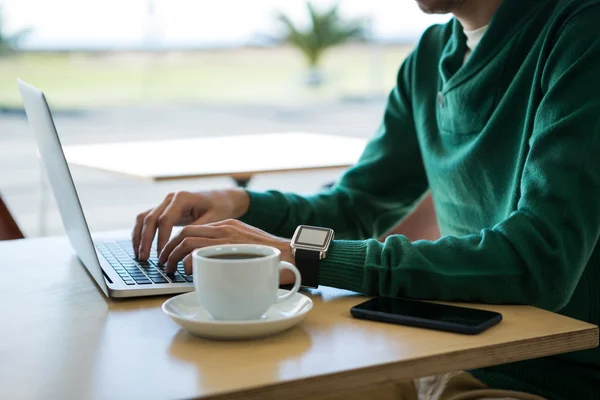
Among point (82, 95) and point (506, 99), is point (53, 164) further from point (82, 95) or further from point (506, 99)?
point (82, 95)

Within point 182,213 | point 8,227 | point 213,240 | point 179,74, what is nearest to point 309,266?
point 213,240

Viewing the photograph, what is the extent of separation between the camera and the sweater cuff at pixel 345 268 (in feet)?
3.21

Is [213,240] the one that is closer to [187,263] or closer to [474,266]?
[187,263]

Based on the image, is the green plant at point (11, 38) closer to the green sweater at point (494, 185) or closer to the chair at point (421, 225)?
the chair at point (421, 225)

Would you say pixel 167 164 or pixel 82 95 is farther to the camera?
pixel 82 95

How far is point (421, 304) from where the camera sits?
93 cm

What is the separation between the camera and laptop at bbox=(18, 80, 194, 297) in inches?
38.6

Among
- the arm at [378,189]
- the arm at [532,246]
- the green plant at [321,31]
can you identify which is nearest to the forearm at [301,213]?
the arm at [378,189]

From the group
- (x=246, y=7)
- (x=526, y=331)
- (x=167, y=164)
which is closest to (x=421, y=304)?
(x=526, y=331)

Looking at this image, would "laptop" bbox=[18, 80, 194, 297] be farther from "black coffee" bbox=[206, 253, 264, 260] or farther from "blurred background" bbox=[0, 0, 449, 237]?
"blurred background" bbox=[0, 0, 449, 237]

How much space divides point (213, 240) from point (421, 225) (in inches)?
53.2

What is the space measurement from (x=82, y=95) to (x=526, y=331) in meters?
6.95

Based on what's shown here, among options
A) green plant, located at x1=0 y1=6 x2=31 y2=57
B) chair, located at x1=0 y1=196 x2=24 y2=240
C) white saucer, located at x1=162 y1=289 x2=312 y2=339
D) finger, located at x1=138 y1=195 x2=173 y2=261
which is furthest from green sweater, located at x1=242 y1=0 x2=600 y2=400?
green plant, located at x1=0 y1=6 x2=31 y2=57

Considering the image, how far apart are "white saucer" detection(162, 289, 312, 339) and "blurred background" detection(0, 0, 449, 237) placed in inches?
148
